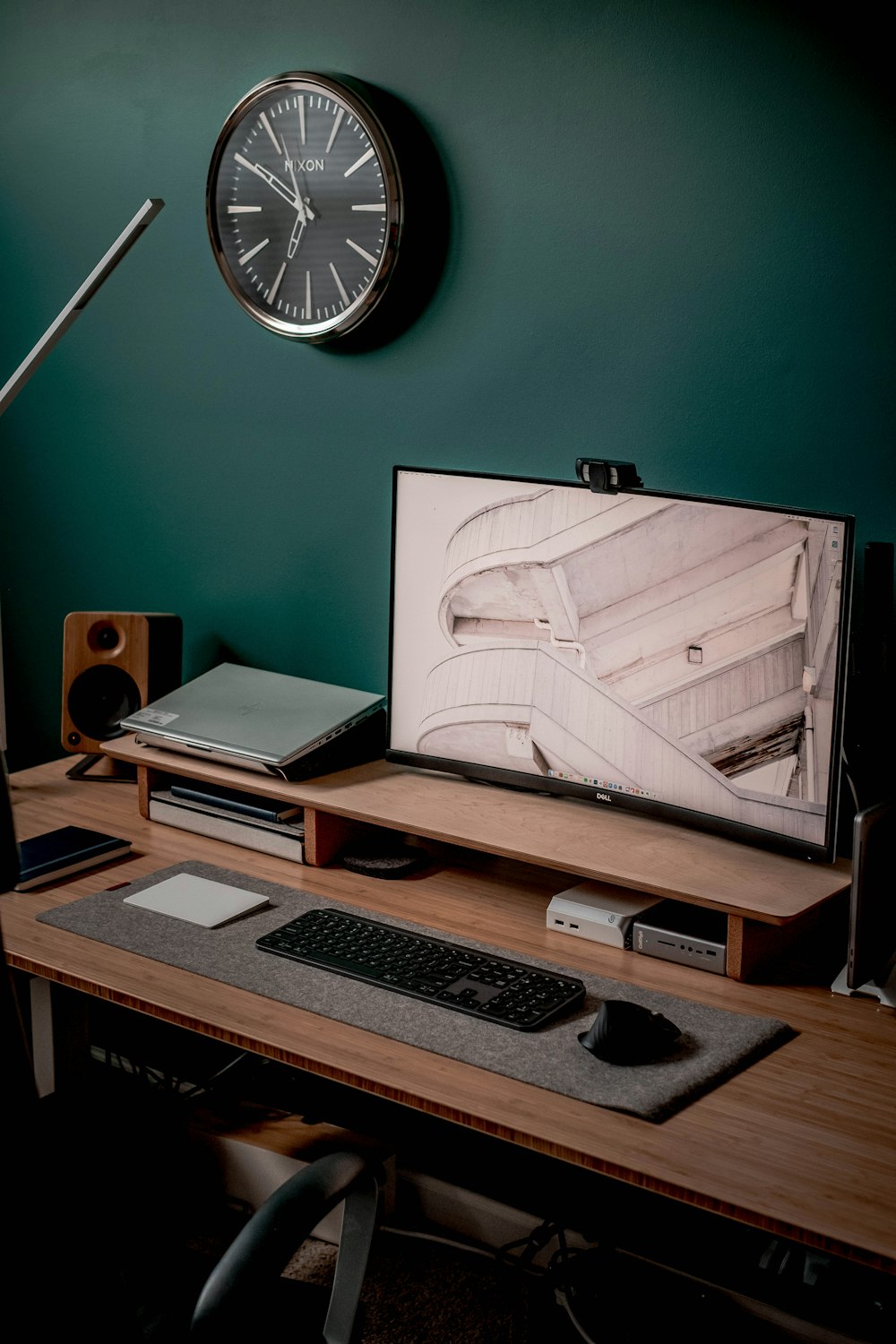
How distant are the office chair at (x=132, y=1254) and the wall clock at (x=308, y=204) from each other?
1079mm

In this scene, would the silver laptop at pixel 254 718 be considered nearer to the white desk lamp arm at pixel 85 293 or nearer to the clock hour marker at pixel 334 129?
the white desk lamp arm at pixel 85 293

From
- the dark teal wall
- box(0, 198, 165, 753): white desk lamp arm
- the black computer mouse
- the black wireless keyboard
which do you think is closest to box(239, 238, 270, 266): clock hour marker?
the dark teal wall

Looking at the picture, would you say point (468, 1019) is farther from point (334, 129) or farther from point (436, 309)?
point (334, 129)

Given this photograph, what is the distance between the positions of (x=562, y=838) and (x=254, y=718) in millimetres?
571

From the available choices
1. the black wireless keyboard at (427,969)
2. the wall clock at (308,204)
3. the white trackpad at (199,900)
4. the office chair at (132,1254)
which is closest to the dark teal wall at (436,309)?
the wall clock at (308,204)

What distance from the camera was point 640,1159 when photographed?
3.90 feet

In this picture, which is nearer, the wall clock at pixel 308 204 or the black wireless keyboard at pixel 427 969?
the black wireless keyboard at pixel 427 969

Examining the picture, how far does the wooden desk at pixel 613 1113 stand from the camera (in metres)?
1.15

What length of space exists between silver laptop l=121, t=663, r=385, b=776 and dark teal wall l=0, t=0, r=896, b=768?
6.8 inches

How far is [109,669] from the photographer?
2.31m

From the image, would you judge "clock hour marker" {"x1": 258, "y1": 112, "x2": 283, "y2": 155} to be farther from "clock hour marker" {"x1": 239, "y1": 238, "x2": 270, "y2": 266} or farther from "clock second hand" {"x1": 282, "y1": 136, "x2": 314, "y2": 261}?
"clock hour marker" {"x1": 239, "y1": 238, "x2": 270, "y2": 266}

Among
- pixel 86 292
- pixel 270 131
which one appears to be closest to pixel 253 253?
pixel 270 131

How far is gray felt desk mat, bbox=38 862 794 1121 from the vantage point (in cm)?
131

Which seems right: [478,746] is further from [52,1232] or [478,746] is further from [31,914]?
[52,1232]
